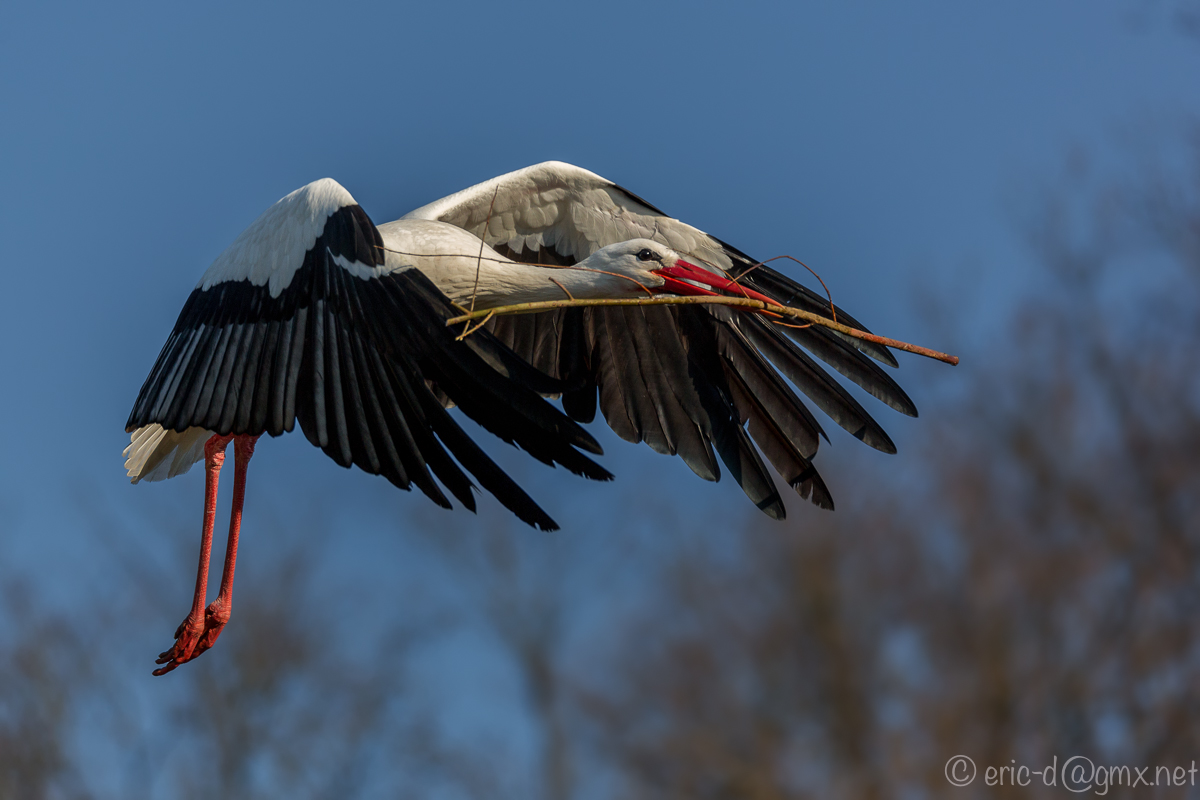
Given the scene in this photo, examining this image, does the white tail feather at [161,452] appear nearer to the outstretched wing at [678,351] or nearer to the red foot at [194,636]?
the red foot at [194,636]

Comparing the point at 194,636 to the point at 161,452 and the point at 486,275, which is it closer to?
the point at 161,452

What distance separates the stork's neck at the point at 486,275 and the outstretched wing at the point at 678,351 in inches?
27.9

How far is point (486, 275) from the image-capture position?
6.55 meters

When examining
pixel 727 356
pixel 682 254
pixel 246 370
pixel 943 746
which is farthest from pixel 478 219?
pixel 943 746

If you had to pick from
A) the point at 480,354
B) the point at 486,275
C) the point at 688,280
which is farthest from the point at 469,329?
the point at 688,280

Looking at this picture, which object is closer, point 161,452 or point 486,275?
point 486,275

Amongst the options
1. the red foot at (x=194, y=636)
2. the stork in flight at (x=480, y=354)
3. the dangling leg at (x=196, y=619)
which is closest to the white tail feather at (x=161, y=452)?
the stork in flight at (x=480, y=354)

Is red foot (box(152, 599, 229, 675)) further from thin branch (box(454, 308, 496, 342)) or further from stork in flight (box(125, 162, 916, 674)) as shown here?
thin branch (box(454, 308, 496, 342))

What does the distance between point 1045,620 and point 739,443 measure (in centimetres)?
1449

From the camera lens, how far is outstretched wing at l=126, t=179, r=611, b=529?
5.38 m

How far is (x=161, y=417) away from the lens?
5.86 metres

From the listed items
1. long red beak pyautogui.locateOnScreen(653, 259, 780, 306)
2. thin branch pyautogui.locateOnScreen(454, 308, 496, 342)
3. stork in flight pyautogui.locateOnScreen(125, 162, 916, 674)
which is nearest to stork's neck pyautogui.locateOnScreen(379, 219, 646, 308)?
stork in flight pyautogui.locateOnScreen(125, 162, 916, 674)

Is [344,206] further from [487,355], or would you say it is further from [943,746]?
[943,746]

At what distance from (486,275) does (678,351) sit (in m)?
1.61
